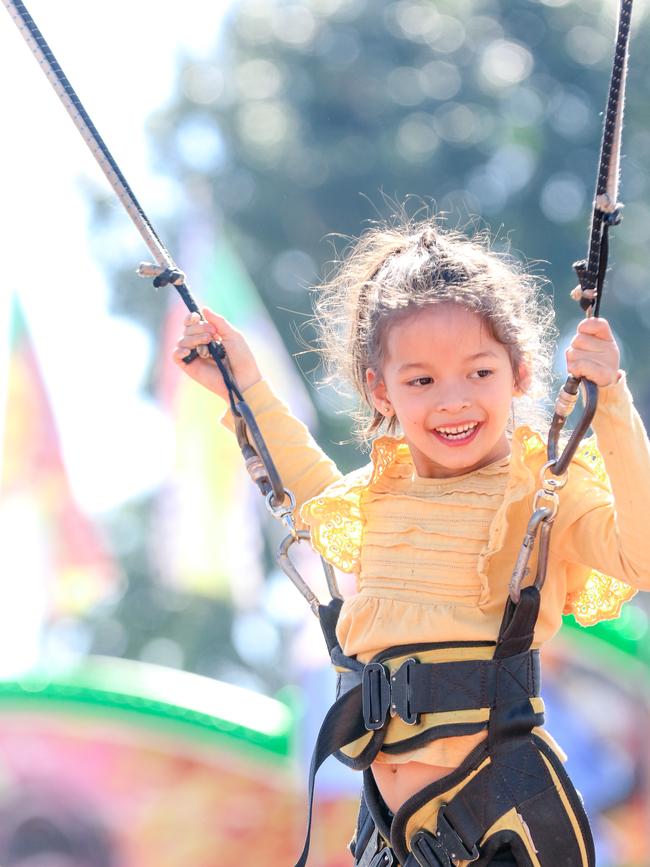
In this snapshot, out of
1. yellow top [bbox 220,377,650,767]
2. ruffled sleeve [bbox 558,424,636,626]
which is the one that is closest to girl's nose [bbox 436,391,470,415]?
yellow top [bbox 220,377,650,767]

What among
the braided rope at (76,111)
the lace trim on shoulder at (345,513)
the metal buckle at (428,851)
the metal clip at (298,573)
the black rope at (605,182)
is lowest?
the metal buckle at (428,851)

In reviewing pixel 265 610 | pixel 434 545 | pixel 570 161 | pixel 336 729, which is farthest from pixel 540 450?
pixel 570 161

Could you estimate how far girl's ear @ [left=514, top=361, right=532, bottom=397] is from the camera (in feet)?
7.95

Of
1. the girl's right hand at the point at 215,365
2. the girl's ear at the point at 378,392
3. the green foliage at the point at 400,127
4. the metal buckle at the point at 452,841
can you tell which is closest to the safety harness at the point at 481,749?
the metal buckle at the point at 452,841

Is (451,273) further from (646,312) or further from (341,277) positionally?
(646,312)

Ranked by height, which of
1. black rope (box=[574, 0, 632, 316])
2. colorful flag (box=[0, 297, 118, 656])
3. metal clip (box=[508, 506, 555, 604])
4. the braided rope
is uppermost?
colorful flag (box=[0, 297, 118, 656])

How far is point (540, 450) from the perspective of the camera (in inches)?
91.4

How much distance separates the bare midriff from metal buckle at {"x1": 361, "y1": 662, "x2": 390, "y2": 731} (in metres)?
0.09

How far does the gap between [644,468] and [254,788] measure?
3.31 m

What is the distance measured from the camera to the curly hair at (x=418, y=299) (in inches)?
93.1

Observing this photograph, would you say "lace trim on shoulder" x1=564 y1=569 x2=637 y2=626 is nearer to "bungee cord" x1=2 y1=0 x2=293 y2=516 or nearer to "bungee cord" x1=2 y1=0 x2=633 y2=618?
"bungee cord" x1=2 y1=0 x2=633 y2=618

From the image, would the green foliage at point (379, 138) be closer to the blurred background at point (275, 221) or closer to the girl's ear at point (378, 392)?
the blurred background at point (275, 221)

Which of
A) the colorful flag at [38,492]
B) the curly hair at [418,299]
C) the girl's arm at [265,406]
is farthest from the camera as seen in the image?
the colorful flag at [38,492]

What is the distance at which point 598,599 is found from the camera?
2.32 metres
